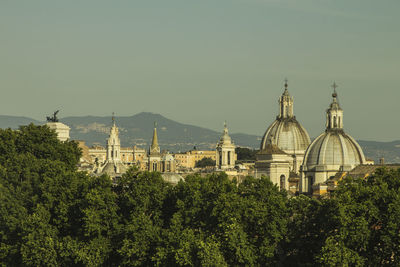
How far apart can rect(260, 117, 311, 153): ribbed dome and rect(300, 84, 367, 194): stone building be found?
1848 inches

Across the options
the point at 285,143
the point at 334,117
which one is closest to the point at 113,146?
the point at 285,143

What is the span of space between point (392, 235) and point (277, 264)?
9.08 meters

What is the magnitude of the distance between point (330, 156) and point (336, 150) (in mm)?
1086

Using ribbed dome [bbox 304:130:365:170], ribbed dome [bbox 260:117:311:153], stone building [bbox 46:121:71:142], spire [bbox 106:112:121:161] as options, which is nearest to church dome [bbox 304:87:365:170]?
ribbed dome [bbox 304:130:365:170]

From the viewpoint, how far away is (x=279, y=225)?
265ft

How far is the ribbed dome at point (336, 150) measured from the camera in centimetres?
13638

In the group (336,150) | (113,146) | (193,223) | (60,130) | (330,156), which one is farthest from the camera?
(113,146)

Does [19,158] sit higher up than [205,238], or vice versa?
[19,158]

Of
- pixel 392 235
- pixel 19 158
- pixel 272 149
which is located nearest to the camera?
pixel 392 235

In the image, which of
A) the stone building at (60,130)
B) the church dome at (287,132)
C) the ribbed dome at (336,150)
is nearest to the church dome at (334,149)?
the ribbed dome at (336,150)

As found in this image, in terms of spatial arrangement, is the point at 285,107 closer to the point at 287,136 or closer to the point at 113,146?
the point at 287,136

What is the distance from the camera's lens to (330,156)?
137250 millimetres

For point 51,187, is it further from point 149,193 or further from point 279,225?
point 279,225

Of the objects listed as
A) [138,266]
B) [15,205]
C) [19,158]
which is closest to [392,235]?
[138,266]
